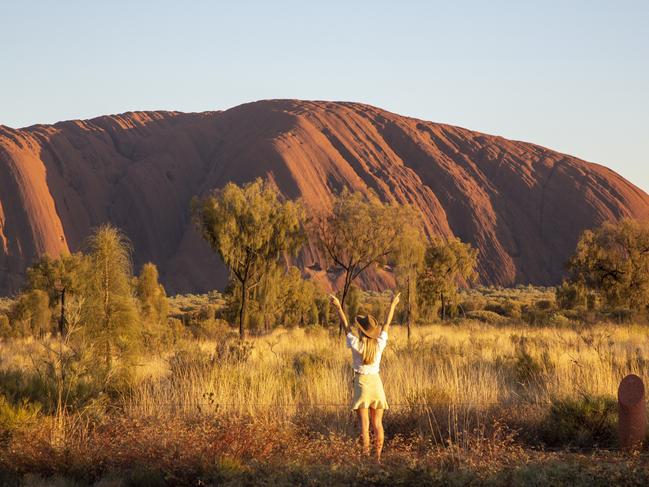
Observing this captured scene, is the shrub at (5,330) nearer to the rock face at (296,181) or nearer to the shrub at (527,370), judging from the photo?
the shrub at (527,370)

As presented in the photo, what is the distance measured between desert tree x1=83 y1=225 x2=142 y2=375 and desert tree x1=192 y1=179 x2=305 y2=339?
11700 millimetres

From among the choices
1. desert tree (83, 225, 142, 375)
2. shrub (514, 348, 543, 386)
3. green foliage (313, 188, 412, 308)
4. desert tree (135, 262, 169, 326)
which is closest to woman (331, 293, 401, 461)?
desert tree (83, 225, 142, 375)

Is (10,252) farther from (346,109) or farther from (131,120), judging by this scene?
(346,109)

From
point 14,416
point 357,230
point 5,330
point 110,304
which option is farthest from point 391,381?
point 5,330

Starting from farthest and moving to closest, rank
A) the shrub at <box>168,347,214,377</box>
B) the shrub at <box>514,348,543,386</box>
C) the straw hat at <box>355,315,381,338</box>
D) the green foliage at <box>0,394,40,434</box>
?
the shrub at <box>514,348,543,386</box> < the shrub at <box>168,347,214,377</box> < the green foliage at <box>0,394,40,434</box> < the straw hat at <box>355,315,381,338</box>

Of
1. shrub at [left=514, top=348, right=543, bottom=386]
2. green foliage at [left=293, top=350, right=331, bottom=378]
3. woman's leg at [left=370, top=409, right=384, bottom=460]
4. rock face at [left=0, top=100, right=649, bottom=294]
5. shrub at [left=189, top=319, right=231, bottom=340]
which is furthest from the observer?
rock face at [left=0, top=100, right=649, bottom=294]

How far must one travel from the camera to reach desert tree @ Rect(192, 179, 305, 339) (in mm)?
24031

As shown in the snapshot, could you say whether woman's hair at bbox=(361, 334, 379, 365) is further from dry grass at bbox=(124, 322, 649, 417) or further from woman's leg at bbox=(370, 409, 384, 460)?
dry grass at bbox=(124, 322, 649, 417)

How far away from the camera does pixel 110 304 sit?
1150cm

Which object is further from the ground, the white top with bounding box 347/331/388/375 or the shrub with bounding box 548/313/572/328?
the white top with bounding box 347/331/388/375

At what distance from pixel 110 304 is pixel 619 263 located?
74.0 feet

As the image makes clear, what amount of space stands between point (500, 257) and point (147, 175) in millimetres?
50305

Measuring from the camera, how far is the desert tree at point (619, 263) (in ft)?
91.7

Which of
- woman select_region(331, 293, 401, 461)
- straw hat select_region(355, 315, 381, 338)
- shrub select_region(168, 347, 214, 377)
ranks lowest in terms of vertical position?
shrub select_region(168, 347, 214, 377)
